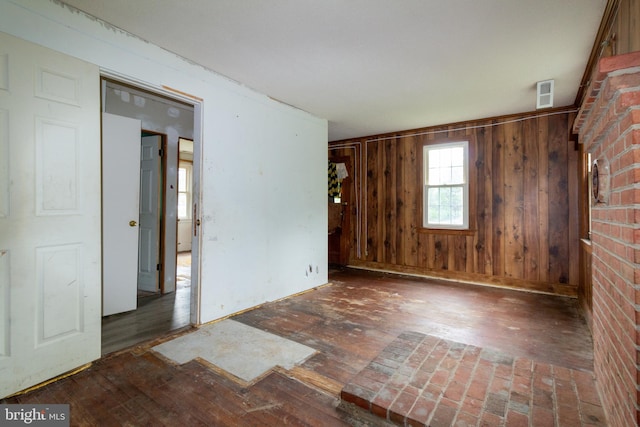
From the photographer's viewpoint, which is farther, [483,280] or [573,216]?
[483,280]

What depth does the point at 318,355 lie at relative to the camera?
2484mm

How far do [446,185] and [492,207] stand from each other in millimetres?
750

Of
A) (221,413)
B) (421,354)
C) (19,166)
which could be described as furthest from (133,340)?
(421,354)

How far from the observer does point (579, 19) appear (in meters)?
2.23

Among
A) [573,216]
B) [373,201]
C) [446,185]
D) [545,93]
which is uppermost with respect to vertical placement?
[545,93]

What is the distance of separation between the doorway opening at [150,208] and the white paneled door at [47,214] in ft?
3.70

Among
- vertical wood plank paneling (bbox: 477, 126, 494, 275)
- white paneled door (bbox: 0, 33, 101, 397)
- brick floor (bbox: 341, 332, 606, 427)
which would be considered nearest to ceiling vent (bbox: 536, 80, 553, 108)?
vertical wood plank paneling (bbox: 477, 126, 494, 275)

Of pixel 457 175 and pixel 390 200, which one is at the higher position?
pixel 457 175

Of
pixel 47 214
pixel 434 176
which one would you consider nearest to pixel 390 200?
pixel 434 176

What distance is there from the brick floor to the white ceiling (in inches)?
97.4

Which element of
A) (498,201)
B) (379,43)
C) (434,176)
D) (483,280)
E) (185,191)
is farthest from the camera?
(185,191)

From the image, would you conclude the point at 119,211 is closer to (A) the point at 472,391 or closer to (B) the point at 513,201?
(A) the point at 472,391

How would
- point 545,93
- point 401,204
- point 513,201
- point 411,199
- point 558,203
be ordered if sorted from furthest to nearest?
point 401,204, point 411,199, point 513,201, point 558,203, point 545,93

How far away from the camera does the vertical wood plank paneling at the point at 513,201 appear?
178 inches
